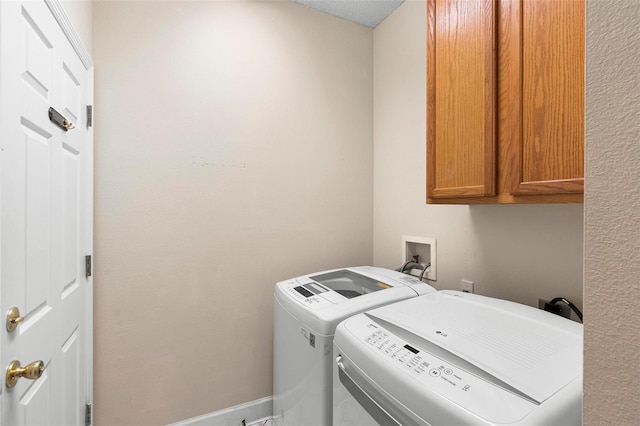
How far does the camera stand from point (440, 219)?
1.71 meters

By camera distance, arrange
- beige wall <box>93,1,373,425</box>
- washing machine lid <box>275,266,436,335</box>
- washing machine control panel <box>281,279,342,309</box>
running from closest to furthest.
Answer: washing machine lid <box>275,266,436,335</box>
washing machine control panel <box>281,279,342,309</box>
beige wall <box>93,1,373,425</box>

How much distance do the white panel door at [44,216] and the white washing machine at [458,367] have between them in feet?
3.06

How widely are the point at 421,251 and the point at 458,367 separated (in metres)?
1.20

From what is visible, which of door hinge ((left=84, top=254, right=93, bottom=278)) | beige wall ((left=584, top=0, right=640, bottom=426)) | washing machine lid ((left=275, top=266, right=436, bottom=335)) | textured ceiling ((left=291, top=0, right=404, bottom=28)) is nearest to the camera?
beige wall ((left=584, top=0, right=640, bottom=426))

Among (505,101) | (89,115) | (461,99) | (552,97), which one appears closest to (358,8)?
(461,99)

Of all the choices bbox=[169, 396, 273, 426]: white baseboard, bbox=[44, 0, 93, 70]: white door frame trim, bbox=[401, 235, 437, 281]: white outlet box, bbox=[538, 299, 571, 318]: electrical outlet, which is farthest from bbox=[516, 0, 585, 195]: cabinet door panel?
bbox=[169, 396, 273, 426]: white baseboard

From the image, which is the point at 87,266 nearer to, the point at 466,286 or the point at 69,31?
the point at 69,31

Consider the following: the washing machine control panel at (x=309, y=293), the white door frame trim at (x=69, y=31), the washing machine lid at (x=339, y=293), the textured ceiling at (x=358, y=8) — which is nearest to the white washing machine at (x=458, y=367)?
the washing machine lid at (x=339, y=293)

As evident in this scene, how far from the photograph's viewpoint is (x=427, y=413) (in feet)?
2.12

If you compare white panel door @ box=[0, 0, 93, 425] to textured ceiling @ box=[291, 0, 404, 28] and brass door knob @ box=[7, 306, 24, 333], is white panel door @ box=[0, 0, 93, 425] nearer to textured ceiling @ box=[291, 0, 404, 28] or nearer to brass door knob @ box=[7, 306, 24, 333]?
brass door knob @ box=[7, 306, 24, 333]

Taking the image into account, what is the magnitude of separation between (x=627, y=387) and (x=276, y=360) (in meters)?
1.58

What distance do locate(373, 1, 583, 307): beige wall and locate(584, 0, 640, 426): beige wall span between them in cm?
99

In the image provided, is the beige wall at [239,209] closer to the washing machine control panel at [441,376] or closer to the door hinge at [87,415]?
the door hinge at [87,415]

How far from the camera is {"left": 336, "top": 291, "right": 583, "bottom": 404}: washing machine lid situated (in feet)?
2.20
